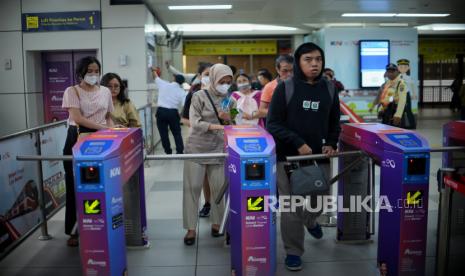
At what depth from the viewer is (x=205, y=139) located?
11.0 feet

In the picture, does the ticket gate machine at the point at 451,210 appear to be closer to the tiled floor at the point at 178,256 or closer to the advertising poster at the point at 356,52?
the tiled floor at the point at 178,256

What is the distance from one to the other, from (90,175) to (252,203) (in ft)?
2.71

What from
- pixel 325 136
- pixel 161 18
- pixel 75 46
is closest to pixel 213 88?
pixel 325 136

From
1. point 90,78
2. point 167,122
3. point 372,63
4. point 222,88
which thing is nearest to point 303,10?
point 372,63

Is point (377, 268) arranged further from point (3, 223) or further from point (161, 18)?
point (161, 18)

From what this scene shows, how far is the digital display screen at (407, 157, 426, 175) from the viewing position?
2.48 m

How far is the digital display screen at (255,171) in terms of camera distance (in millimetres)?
2385

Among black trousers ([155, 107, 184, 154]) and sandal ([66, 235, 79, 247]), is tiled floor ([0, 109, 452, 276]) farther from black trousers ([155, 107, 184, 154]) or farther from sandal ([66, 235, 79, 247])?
black trousers ([155, 107, 184, 154])

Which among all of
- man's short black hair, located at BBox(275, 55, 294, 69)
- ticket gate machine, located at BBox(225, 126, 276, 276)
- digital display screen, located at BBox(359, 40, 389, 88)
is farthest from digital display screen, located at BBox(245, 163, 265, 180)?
digital display screen, located at BBox(359, 40, 389, 88)

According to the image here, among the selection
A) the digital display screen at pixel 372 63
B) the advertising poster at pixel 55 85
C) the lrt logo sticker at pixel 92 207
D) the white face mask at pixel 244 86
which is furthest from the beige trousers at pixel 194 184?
the digital display screen at pixel 372 63

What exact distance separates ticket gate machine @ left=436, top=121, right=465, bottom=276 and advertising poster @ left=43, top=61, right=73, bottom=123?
649 cm

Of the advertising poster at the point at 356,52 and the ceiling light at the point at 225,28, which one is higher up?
the ceiling light at the point at 225,28

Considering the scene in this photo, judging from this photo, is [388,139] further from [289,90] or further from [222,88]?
[222,88]

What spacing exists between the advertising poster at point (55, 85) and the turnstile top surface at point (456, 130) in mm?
6465
